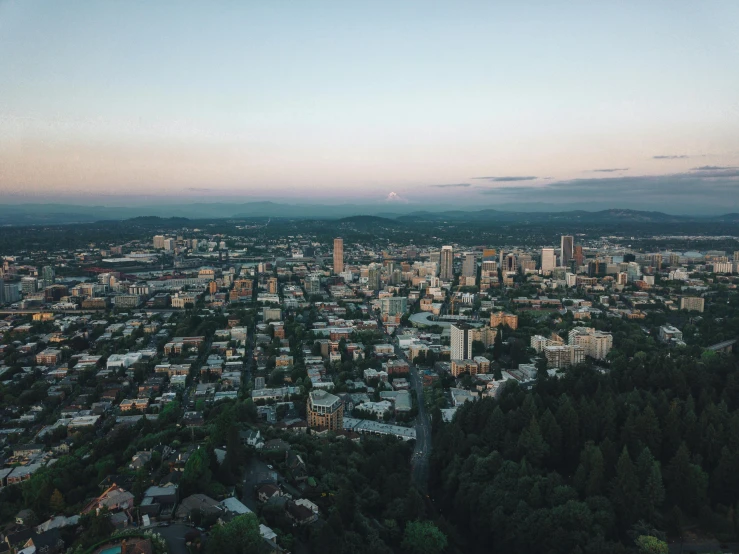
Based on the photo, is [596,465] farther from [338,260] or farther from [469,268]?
[338,260]

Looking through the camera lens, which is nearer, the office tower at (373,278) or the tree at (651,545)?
the tree at (651,545)

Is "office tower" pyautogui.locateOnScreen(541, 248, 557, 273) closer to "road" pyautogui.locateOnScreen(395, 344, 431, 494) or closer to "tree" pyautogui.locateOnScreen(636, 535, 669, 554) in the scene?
"road" pyautogui.locateOnScreen(395, 344, 431, 494)

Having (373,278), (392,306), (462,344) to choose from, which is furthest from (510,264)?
(462,344)

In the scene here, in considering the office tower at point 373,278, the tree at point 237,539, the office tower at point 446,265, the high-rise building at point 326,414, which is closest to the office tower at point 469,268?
the office tower at point 446,265

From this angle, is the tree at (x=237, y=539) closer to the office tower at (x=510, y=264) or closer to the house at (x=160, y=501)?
the house at (x=160, y=501)

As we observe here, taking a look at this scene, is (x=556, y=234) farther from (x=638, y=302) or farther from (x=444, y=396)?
(x=444, y=396)

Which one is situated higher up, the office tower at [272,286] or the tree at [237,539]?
the tree at [237,539]
